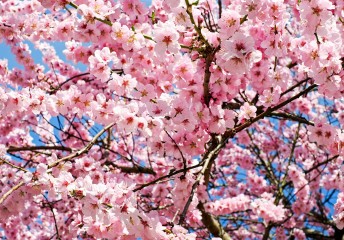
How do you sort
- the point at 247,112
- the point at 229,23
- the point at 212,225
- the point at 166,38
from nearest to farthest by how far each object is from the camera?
the point at 229,23, the point at 166,38, the point at 247,112, the point at 212,225

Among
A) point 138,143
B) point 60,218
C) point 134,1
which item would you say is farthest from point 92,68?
point 138,143

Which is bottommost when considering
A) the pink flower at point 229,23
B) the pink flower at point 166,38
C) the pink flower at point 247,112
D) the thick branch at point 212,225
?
the pink flower at point 166,38

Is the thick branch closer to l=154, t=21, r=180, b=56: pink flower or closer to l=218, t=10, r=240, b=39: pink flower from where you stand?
l=154, t=21, r=180, b=56: pink flower

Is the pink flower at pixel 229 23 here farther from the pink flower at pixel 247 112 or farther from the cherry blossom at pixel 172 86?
the pink flower at pixel 247 112

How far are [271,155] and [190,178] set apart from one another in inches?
271

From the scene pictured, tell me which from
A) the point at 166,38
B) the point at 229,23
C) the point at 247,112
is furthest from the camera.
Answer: the point at 247,112

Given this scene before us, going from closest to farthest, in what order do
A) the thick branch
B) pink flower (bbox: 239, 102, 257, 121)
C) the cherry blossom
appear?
the cherry blossom
pink flower (bbox: 239, 102, 257, 121)
the thick branch

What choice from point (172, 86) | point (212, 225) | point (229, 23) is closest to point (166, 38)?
point (229, 23)

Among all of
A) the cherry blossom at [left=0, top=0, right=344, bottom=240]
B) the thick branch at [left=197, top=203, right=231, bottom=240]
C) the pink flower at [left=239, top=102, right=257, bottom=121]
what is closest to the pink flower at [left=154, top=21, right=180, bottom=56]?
the cherry blossom at [left=0, top=0, right=344, bottom=240]

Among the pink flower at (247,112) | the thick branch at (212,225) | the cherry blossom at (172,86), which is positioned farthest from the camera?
the thick branch at (212,225)

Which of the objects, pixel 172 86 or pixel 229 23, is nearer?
pixel 229 23

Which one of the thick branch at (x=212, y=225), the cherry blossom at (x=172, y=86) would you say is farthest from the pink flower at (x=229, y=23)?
the thick branch at (x=212, y=225)

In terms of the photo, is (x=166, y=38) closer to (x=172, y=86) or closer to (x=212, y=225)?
(x=172, y=86)

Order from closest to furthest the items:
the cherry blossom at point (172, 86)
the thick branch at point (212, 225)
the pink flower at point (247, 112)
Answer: the cherry blossom at point (172, 86), the pink flower at point (247, 112), the thick branch at point (212, 225)
